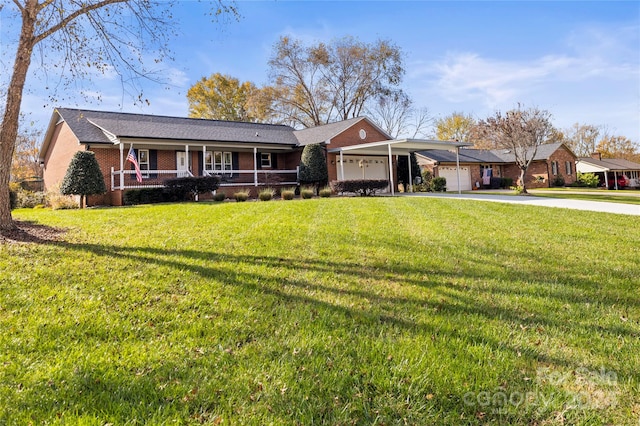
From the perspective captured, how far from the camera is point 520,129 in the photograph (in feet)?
74.7

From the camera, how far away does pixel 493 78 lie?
17.7 metres

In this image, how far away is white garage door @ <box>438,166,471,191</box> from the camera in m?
30.9

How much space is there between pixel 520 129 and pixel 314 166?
1336cm

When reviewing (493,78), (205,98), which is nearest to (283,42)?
(205,98)

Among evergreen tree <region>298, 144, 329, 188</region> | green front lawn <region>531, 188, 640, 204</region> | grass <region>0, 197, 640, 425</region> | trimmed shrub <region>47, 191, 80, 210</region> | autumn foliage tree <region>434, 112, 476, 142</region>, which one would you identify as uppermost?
autumn foliage tree <region>434, 112, 476, 142</region>

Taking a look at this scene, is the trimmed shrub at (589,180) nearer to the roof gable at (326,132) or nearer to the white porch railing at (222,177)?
the roof gable at (326,132)

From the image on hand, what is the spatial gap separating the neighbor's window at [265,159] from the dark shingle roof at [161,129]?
4.06 ft

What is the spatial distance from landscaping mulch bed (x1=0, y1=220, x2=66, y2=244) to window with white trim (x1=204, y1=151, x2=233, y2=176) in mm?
14202

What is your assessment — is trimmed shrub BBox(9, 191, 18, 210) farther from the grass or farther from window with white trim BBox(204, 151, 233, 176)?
the grass

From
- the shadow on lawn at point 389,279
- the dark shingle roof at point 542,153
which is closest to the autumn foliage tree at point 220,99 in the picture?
the dark shingle roof at point 542,153

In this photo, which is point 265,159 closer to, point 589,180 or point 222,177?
point 222,177

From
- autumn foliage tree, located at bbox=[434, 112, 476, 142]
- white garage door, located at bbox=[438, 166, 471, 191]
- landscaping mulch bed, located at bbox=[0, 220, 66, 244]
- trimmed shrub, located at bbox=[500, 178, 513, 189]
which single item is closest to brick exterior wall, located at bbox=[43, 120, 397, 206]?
white garage door, located at bbox=[438, 166, 471, 191]

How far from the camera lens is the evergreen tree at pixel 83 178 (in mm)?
15180

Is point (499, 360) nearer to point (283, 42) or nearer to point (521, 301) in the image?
point (521, 301)
